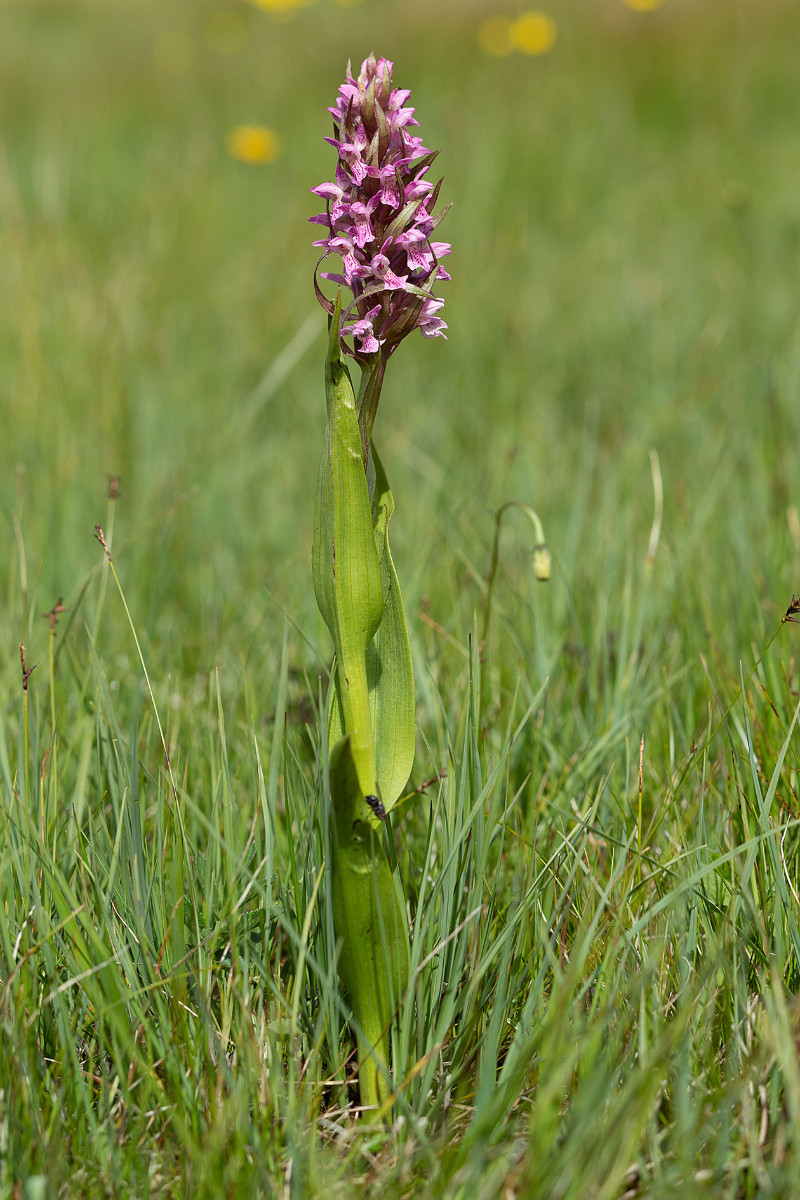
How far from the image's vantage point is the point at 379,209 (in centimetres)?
90

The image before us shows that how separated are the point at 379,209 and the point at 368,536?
0.31 m

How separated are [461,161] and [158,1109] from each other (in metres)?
4.88

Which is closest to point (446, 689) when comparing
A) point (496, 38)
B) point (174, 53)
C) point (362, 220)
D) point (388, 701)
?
point (388, 701)

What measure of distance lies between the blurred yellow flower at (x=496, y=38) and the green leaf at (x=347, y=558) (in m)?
6.15

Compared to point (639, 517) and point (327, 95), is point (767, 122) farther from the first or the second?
point (639, 517)

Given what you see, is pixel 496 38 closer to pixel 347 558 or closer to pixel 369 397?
pixel 369 397

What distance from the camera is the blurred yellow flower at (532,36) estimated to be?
577 cm

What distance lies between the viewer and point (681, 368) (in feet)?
10.1

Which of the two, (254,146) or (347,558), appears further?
(254,146)

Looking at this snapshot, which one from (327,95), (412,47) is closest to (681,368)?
(327,95)

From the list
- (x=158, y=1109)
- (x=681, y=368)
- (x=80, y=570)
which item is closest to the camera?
(x=158, y=1109)

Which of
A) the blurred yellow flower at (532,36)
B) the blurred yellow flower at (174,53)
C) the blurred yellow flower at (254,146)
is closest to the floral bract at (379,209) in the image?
the blurred yellow flower at (254,146)

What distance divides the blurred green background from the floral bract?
2.52 ft

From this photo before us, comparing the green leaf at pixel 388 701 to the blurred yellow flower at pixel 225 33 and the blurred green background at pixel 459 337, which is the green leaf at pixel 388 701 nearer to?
the blurred green background at pixel 459 337
